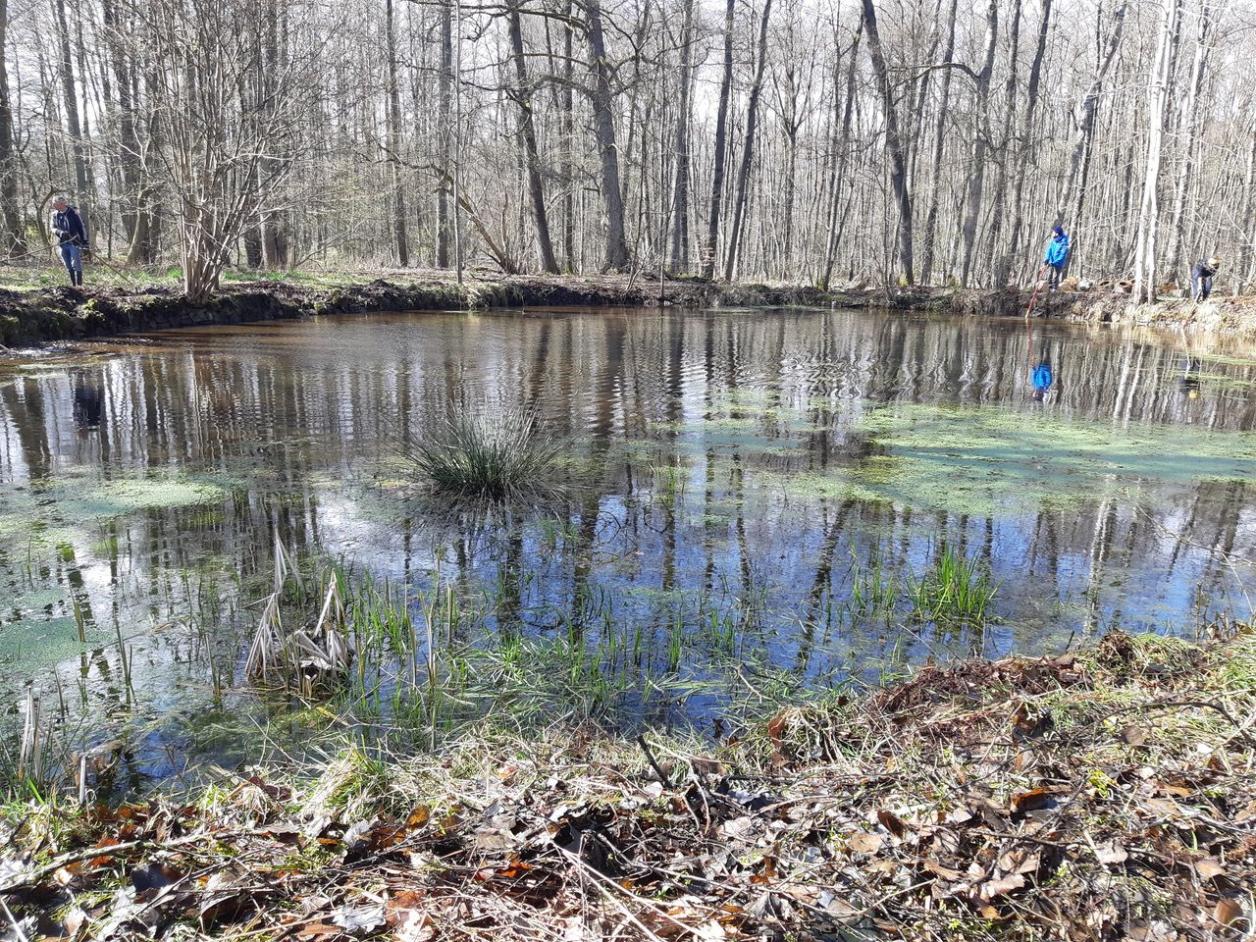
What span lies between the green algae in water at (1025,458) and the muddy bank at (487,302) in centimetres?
1179

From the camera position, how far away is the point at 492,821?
2184mm

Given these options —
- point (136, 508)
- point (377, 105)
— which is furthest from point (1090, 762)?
point (377, 105)

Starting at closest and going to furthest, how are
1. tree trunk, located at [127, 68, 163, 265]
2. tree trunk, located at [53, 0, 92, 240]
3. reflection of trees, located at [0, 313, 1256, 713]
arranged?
1. reflection of trees, located at [0, 313, 1256, 713]
2. tree trunk, located at [127, 68, 163, 265]
3. tree trunk, located at [53, 0, 92, 240]

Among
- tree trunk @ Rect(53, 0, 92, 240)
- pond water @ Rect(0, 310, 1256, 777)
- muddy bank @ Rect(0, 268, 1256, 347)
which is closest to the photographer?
pond water @ Rect(0, 310, 1256, 777)

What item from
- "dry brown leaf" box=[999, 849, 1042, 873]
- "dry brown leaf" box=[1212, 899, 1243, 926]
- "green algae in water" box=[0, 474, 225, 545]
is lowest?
"green algae in water" box=[0, 474, 225, 545]

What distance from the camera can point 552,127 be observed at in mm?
30172

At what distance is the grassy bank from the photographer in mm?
1826

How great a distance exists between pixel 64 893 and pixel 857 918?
1796mm

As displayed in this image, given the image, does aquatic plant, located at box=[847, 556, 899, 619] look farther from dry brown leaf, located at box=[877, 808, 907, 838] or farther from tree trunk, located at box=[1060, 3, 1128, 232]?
tree trunk, located at box=[1060, 3, 1128, 232]

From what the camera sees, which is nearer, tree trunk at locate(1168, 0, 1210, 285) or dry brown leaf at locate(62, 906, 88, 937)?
dry brown leaf at locate(62, 906, 88, 937)

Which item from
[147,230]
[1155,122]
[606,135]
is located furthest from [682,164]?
[147,230]

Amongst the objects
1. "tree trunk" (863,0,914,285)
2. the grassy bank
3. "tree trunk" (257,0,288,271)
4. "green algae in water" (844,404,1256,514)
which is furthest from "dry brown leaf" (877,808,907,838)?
"tree trunk" (863,0,914,285)

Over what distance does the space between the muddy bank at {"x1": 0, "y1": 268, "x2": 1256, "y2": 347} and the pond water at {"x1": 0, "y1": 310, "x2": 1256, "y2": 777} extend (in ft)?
6.29

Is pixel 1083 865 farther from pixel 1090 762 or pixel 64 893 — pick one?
pixel 64 893
